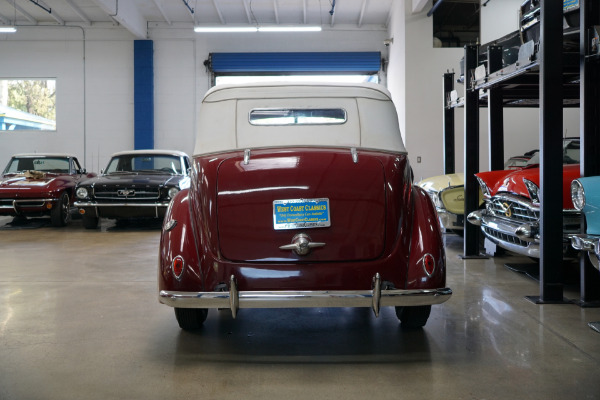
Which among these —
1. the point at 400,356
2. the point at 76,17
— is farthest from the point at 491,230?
the point at 76,17

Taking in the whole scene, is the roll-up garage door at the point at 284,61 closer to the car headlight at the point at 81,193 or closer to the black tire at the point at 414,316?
the car headlight at the point at 81,193

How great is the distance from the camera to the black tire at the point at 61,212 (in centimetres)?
991

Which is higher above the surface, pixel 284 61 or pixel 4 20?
pixel 4 20

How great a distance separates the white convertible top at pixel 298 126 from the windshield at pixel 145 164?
6435mm

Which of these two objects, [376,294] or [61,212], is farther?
[61,212]

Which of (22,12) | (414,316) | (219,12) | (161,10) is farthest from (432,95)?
(414,316)

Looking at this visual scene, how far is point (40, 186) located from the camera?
968 centimetres

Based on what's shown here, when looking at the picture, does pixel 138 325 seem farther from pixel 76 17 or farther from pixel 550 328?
pixel 76 17

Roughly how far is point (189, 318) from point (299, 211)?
1.12 metres

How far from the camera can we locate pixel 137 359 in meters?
3.09

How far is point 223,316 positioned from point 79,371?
48.1 inches

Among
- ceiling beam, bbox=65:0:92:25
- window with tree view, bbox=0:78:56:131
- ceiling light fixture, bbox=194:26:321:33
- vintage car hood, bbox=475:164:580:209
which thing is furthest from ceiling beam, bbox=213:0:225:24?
vintage car hood, bbox=475:164:580:209

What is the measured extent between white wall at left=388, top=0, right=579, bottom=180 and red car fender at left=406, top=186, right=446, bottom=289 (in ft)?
37.4

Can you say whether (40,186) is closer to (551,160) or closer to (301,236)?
(301,236)
